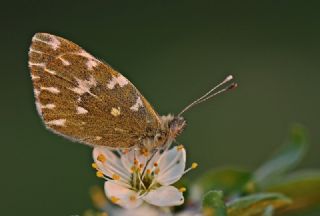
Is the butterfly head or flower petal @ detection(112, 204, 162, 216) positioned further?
the butterfly head

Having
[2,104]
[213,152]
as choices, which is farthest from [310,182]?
[2,104]

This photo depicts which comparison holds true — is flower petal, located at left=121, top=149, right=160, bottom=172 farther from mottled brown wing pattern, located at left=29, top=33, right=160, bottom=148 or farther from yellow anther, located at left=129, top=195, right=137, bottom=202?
yellow anther, located at left=129, top=195, right=137, bottom=202

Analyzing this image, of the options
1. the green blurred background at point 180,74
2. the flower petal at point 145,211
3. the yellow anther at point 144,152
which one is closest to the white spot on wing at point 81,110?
the yellow anther at point 144,152

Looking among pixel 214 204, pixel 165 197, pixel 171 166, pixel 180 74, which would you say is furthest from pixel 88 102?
pixel 180 74

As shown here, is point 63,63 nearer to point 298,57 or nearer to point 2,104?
point 2,104

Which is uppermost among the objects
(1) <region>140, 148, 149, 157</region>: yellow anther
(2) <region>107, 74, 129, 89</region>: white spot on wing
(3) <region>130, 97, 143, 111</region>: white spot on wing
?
(2) <region>107, 74, 129, 89</region>: white spot on wing

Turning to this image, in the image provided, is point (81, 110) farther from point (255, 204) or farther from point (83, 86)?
point (255, 204)

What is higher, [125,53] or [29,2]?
[29,2]

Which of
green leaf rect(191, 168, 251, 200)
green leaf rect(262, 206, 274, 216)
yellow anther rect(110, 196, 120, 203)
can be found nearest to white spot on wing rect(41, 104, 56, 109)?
yellow anther rect(110, 196, 120, 203)
